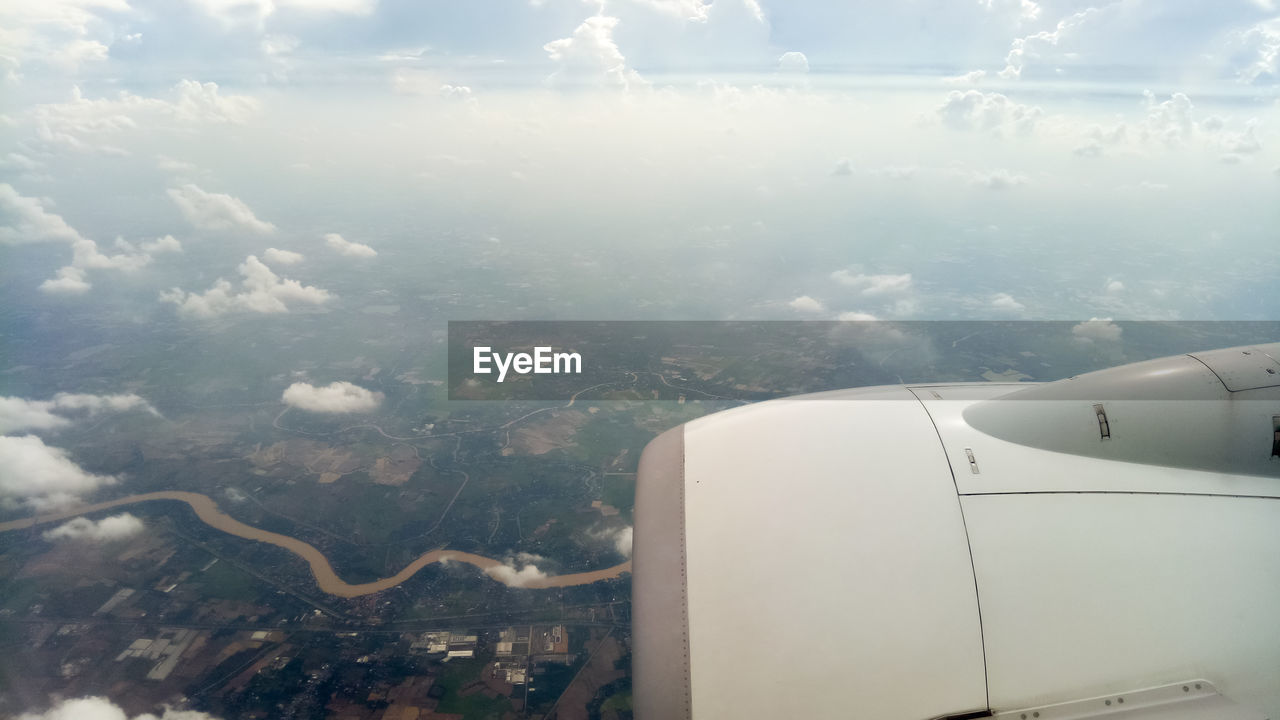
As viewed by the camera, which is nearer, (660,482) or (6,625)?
(660,482)

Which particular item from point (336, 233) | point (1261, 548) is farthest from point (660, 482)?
point (336, 233)

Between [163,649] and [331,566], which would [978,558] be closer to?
[163,649]

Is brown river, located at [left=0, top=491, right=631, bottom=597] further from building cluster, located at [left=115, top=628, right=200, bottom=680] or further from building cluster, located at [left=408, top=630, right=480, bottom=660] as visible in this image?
building cluster, located at [left=115, top=628, right=200, bottom=680]

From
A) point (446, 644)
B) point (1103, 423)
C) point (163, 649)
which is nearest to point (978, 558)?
point (1103, 423)

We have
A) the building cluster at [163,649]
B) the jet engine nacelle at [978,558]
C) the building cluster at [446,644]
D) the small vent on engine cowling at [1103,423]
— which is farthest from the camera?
the building cluster at [446,644]

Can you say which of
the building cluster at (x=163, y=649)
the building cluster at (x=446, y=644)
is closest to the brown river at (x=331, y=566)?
the building cluster at (x=446, y=644)

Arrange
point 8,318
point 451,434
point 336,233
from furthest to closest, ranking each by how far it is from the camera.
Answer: point 336,233
point 8,318
point 451,434

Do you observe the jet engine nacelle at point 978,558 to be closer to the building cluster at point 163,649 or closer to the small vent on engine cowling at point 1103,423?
the small vent on engine cowling at point 1103,423

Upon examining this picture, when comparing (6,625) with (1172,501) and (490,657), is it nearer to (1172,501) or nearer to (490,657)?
(490,657)

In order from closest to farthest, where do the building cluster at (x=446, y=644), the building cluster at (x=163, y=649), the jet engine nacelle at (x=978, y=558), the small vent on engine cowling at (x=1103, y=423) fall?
1. the jet engine nacelle at (x=978, y=558)
2. the small vent on engine cowling at (x=1103, y=423)
3. the building cluster at (x=163, y=649)
4. the building cluster at (x=446, y=644)
